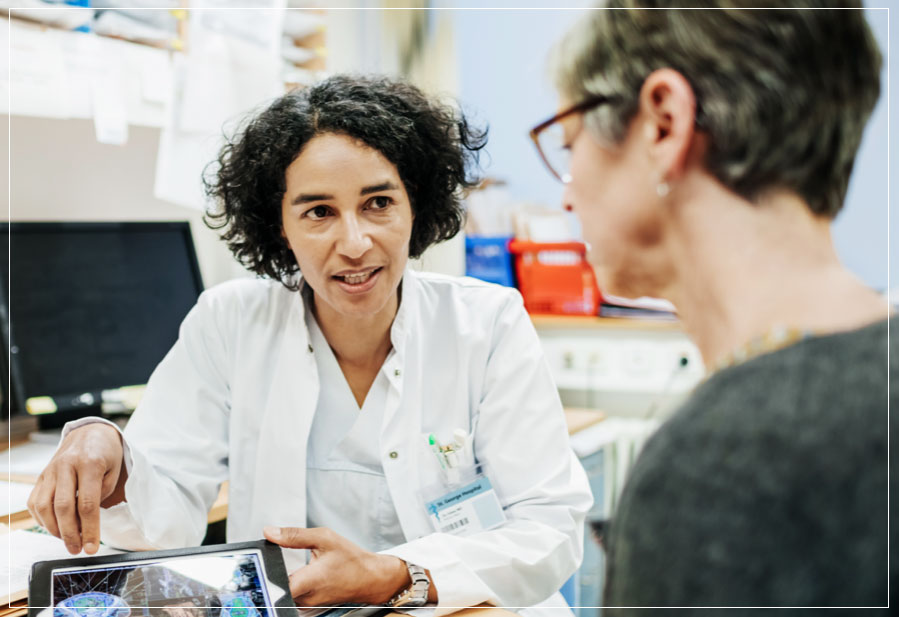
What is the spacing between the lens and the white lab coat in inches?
49.1

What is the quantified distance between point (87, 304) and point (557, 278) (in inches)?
65.6

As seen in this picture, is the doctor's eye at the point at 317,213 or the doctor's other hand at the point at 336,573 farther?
the doctor's eye at the point at 317,213

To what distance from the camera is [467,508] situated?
127 cm

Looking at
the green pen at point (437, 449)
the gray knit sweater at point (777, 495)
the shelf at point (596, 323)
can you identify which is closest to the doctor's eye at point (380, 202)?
the green pen at point (437, 449)

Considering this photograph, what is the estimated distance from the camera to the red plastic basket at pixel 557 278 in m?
2.89

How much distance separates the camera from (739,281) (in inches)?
22.6

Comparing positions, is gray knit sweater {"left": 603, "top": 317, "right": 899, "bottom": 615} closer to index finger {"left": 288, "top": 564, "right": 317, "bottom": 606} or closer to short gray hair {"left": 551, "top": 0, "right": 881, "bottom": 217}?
short gray hair {"left": 551, "top": 0, "right": 881, "bottom": 217}

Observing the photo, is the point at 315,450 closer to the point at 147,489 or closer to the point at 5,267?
the point at 147,489

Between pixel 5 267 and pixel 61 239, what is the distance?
14cm

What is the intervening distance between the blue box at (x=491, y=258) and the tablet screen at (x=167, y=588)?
2143mm

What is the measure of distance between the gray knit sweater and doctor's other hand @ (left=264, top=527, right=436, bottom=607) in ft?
1.94

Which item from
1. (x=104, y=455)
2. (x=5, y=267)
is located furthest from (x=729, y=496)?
(x=5, y=267)

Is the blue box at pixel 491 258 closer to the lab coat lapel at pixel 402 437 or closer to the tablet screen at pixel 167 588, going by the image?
the lab coat lapel at pixel 402 437

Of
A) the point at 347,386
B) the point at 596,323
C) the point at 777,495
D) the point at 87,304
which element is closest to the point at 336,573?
the point at 347,386
